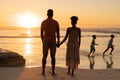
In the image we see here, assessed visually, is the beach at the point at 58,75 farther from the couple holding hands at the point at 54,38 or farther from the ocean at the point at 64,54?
the ocean at the point at 64,54

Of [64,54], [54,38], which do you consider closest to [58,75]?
[54,38]

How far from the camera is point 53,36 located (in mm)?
11258

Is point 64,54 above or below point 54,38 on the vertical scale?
below

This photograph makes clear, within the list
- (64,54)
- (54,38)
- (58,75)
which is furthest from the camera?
(64,54)

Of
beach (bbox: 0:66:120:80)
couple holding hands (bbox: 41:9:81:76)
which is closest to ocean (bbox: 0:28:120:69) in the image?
beach (bbox: 0:66:120:80)

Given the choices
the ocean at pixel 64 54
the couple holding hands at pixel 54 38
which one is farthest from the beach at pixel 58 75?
the ocean at pixel 64 54

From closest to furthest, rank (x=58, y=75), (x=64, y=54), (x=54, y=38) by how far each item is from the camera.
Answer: (x=54, y=38) → (x=58, y=75) → (x=64, y=54)

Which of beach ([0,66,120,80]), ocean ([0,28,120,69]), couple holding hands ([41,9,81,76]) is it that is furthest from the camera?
ocean ([0,28,120,69])

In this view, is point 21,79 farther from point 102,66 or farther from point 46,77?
point 102,66

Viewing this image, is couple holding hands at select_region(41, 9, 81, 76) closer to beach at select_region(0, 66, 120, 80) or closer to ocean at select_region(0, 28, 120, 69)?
beach at select_region(0, 66, 120, 80)

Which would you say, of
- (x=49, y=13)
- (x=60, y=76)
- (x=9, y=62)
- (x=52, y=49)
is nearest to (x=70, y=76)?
(x=60, y=76)

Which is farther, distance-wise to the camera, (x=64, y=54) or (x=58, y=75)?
(x=64, y=54)

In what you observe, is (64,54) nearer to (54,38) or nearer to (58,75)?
(58,75)

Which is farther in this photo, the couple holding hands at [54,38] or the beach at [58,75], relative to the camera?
the couple holding hands at [54,38]
